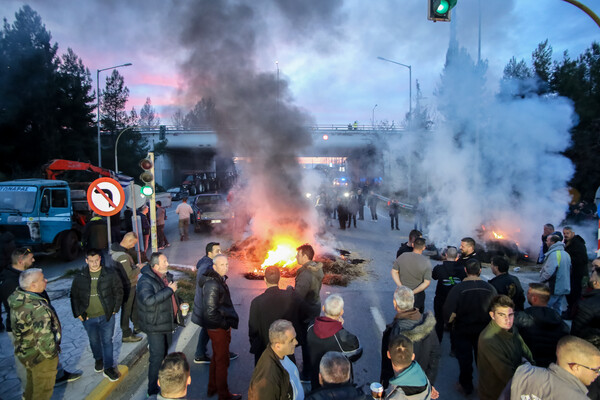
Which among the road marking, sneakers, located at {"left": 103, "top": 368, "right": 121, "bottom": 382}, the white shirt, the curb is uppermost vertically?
the white shirt

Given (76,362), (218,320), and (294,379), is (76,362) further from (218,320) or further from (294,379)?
(294,379)

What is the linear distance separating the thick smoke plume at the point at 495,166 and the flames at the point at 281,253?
503 centimetres

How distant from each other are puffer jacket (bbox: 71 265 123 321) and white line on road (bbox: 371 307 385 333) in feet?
13.3

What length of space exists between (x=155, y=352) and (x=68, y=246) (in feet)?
28.6

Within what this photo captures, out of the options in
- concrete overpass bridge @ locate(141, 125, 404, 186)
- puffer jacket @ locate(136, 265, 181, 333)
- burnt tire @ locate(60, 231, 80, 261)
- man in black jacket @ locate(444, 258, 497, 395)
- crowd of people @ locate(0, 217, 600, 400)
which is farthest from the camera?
concrete overpass bridge @ locate(141, 125, 404, 186)

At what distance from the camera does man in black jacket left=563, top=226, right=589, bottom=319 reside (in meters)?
6.37

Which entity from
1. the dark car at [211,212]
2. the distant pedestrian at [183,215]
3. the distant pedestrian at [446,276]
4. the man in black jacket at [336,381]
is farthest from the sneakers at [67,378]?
the dark car at [211,212]

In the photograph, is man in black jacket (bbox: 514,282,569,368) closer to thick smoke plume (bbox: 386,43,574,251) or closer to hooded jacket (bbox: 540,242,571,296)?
hooded jacket (bbox: 540,242,571,296)

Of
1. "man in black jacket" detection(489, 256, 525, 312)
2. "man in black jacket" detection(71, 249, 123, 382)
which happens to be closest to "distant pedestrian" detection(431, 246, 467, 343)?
"man in black jacket" detection(489, 256, 525, 312)

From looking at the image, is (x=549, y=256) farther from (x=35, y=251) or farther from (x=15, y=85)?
(x=15, y=85)

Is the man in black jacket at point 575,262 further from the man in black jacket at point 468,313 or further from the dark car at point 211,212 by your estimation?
the dark car at point 211,212

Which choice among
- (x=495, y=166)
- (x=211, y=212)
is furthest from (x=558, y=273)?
(x=211, y=212)

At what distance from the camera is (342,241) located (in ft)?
47.3

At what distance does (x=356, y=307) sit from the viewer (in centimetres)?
717
